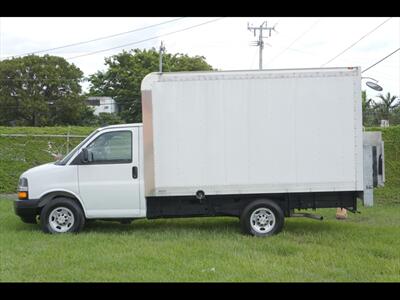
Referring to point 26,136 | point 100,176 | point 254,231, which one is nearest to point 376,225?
point 254,231

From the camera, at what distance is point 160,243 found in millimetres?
7895

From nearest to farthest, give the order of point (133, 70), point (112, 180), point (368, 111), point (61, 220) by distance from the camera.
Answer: point (112, 180) < point (61, 220) < point (133, 70) < point (368, 111)

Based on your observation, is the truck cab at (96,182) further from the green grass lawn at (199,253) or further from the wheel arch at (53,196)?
the green grass lawn at (199,253)

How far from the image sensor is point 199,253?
282 inches

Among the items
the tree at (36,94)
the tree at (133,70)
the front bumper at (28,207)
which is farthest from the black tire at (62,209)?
the tree at (36,94)

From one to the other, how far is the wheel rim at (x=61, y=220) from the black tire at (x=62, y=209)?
27 millimetres

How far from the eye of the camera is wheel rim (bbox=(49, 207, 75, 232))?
8.72 metres

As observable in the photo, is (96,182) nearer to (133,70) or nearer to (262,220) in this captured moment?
(262,220)

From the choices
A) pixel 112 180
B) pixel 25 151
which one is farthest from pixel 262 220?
pixel 25 151

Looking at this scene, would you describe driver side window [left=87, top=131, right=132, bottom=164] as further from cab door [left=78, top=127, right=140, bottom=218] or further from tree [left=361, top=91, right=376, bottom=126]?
tree [left=361, top=91, right=376, bottom=126]

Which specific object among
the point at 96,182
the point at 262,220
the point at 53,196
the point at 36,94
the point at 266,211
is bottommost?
the point at 262,220

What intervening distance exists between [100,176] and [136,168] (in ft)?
2.12

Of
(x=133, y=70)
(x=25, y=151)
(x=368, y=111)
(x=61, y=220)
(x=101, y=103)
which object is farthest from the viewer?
(x=101, y=103)

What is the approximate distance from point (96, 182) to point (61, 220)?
0.94m
